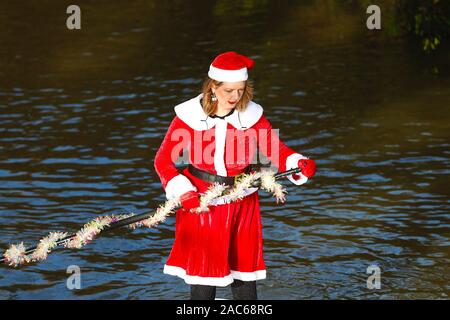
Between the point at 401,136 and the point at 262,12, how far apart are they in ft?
Answer: 21.5

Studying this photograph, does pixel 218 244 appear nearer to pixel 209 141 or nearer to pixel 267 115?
pixel 209 141

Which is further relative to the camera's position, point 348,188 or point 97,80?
point 97,80

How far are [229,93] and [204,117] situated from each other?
203 mm

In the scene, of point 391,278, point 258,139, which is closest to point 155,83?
point 391,278

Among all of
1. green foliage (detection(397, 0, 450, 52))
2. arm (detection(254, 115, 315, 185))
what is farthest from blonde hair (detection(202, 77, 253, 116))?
green foliage (detection(397, 0, 450, 52))

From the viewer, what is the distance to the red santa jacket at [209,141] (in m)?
6.71

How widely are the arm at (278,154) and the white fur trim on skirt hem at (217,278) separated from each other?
60 cm

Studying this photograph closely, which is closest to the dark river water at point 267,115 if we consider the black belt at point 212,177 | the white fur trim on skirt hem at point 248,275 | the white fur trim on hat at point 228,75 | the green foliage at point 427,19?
the green foliage at point 427,19

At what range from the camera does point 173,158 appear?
267 inches

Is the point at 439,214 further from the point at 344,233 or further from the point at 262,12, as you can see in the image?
the point at 262,12

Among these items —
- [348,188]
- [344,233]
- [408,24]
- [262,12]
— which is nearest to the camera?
[344,233]

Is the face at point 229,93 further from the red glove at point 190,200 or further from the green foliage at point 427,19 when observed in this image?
the green foliage at point 427,19

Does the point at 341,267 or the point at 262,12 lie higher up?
the point at 262,12
